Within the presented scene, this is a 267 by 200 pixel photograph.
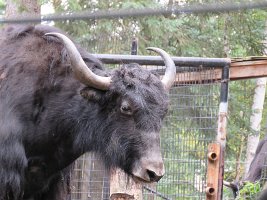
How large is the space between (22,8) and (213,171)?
19.4 ft

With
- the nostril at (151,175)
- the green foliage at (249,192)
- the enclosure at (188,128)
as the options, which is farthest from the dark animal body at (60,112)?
the green foliage at (249,192)

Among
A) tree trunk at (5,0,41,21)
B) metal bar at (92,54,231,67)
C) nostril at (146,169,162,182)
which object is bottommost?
nostril at (146,169,162,182)

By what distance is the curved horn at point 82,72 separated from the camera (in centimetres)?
558

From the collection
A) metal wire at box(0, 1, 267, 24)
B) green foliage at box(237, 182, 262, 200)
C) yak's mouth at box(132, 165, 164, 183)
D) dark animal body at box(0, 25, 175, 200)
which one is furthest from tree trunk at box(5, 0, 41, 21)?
metal wire at box(0, 1, 267, 24)

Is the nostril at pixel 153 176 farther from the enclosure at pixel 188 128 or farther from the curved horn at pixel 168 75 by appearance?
the enclosure at pixel 188 128

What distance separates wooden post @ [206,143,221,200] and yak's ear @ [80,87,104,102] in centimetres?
190

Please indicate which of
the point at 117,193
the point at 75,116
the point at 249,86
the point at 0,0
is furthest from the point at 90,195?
the point at 249,86

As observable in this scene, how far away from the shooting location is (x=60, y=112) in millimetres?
5852

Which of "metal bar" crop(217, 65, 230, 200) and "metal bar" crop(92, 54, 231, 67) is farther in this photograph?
"metal bar" crop(92, 54, 231, 67)

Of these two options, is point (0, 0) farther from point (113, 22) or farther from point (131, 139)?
point (131, 139)

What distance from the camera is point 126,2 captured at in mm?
12320

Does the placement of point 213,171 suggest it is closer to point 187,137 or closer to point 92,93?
point 187,137

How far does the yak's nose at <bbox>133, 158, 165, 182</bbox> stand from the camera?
16.9 ft

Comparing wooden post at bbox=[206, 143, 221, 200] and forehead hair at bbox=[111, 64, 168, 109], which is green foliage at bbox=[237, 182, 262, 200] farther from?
forehead hair at bbox=[111, 64, 168, 109]
